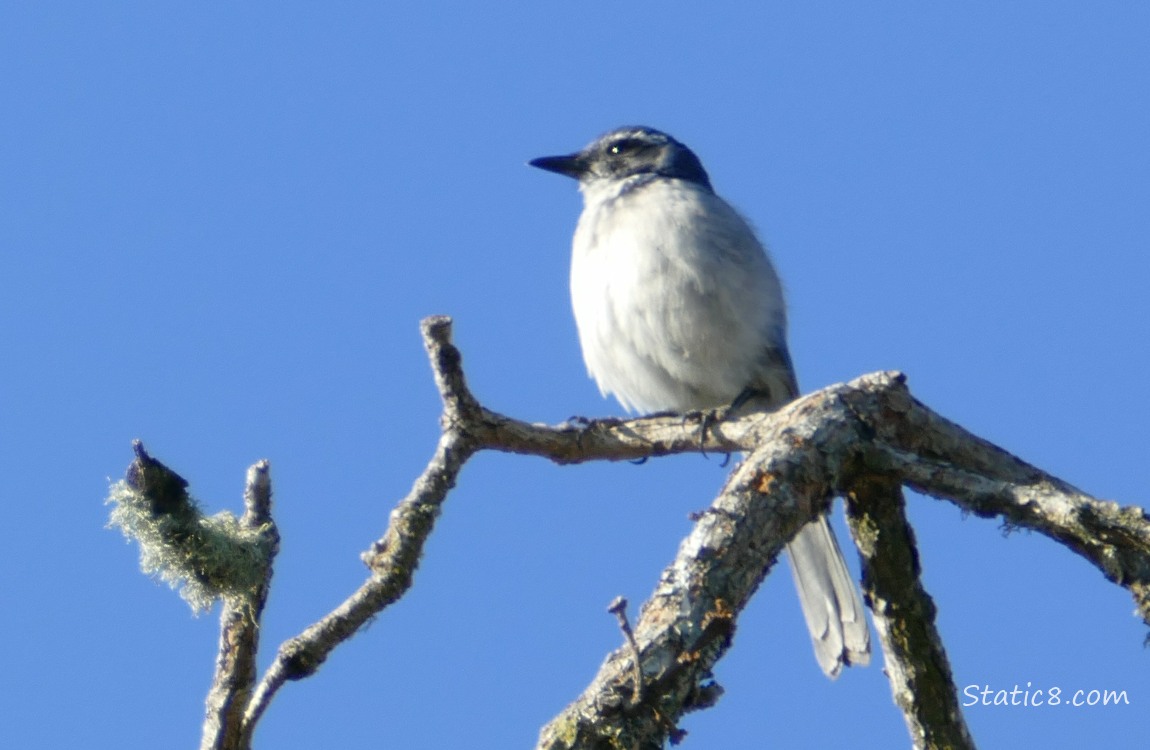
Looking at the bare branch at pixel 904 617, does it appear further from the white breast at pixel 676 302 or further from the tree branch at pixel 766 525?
the white breast at pixel 676 302

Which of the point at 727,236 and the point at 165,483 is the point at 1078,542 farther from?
the point at 727,236

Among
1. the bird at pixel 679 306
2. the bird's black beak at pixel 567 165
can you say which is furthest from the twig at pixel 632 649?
the bird's black beak at pixel 567 165

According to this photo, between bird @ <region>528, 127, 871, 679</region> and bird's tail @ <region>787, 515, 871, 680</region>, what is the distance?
0.08ft

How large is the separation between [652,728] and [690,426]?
204 cm

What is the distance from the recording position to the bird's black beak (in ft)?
Answer: 26.8

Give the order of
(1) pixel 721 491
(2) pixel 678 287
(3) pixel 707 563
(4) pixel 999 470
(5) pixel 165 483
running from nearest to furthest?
(3) pixel 707 563
(1) pixel 721 491
(5) pixel 165 483
(4) pixel 999 470
(2) pixel 678 287

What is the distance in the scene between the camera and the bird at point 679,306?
634cm

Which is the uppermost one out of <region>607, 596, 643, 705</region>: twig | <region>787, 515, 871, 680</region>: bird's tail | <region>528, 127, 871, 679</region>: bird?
<region>528, 127, 871, 679</region>: bird

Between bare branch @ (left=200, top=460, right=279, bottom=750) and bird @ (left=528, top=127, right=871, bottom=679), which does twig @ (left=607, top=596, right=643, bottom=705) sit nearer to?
bare branch @ (left=200, top=460, right=279, bottom=750)

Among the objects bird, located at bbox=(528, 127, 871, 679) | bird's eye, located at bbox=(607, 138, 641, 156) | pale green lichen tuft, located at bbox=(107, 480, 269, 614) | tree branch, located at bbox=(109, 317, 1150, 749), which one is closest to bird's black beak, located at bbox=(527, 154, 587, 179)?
bird's eye, located at bbox=(607, 138, 641, 156)

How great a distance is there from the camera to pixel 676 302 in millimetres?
6312

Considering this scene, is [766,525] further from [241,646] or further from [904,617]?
[241,646]

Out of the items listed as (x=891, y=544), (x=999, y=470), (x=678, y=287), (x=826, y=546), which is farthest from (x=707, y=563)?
(x=678, y=287)

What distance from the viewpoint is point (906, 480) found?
3910 millimetres
